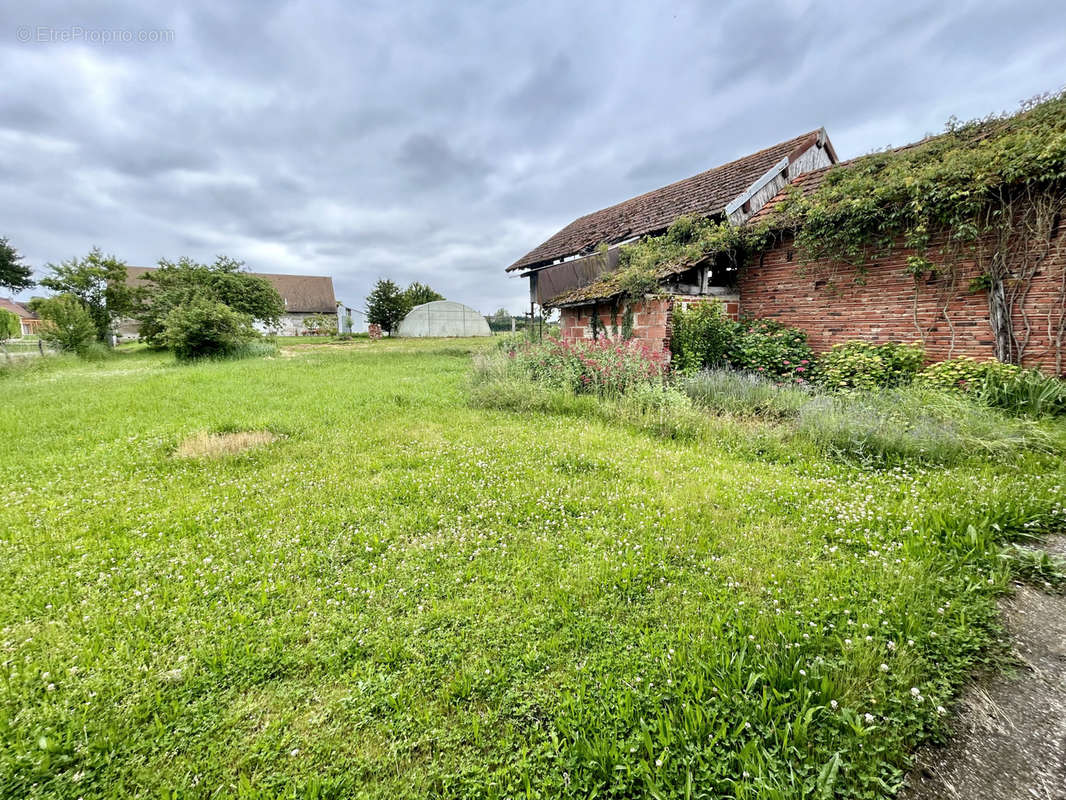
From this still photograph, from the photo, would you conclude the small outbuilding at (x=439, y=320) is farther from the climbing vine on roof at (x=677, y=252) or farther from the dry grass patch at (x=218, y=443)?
the dry grass patch at (x=218, y=443)

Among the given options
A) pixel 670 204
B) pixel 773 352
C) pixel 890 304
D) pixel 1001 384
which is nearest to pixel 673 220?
pixel 670 204

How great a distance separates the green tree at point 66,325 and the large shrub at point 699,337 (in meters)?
26.3

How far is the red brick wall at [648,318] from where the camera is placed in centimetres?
827

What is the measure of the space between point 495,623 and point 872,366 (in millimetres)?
8285

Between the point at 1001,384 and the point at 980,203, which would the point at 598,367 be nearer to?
the point at 1001,384

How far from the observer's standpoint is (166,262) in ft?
82.0

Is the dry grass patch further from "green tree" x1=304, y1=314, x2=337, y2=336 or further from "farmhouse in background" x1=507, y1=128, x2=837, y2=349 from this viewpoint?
"green tree" x1=304, y1=314, x2=337, y2=336

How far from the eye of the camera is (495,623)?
7.20ft

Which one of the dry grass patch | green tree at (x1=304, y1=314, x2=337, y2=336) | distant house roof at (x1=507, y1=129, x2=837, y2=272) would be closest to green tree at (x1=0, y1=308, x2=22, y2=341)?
green tree at (x1=304, y1=314, x2=337, y2=336)

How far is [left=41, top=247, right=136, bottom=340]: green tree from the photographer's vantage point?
22547 mm

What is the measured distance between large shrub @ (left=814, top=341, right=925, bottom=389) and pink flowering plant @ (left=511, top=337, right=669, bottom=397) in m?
2.99

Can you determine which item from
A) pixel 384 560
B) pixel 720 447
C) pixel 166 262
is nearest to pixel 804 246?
pixel 720 447

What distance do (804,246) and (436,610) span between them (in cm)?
974

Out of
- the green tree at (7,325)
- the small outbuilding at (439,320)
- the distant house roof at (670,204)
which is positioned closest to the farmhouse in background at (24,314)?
the green tree at (7,325)
